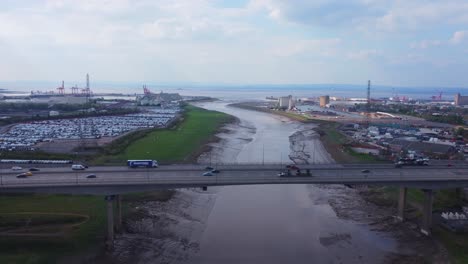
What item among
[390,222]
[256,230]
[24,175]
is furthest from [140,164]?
[390,222]

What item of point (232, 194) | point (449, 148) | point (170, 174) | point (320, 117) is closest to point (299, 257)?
point (170, 174)

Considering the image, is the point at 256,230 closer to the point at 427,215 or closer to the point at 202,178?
the point at 202,178

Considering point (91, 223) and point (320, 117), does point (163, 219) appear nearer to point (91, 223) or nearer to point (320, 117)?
point (91, 223)

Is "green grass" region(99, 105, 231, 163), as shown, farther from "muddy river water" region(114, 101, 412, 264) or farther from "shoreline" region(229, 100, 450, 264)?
"shoreline" region(229, 100, 450, 264)

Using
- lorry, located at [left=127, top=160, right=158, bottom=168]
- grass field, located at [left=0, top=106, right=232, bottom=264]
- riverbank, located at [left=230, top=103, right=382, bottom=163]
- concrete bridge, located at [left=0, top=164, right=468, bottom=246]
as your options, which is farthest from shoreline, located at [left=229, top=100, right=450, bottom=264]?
grass field, located at [left=0, top=106, right=232, bottom=264]

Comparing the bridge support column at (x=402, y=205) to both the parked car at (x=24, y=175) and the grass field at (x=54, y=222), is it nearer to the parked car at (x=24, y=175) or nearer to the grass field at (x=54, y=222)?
the grass field at (x=54, y=222)
